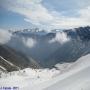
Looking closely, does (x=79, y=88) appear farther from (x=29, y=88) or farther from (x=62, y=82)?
(x=29, y=88)

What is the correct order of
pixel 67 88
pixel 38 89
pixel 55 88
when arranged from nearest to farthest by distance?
pixel 67 88
pixel 55 88
pixel 38 89

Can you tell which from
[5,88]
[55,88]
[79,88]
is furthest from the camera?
[5,88]

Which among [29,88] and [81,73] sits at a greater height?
[81,73]

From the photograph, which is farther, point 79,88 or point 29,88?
point 29,88

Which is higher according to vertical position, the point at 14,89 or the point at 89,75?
the point at 89,75

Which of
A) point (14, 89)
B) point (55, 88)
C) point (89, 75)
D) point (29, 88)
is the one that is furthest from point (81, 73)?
point (14, 89)

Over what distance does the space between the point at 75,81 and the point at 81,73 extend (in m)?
1.79

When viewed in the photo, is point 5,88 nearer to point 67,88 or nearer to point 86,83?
point 67,88

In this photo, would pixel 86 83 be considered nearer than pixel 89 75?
Yes

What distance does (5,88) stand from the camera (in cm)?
1474

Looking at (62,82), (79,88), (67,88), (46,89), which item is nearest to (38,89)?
(46,89)

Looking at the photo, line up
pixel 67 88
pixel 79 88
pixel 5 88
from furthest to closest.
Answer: pixel 5 88, pixel 67 88, pixel 79 88

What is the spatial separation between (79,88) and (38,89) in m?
3.54

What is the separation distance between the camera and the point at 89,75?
1332cm
